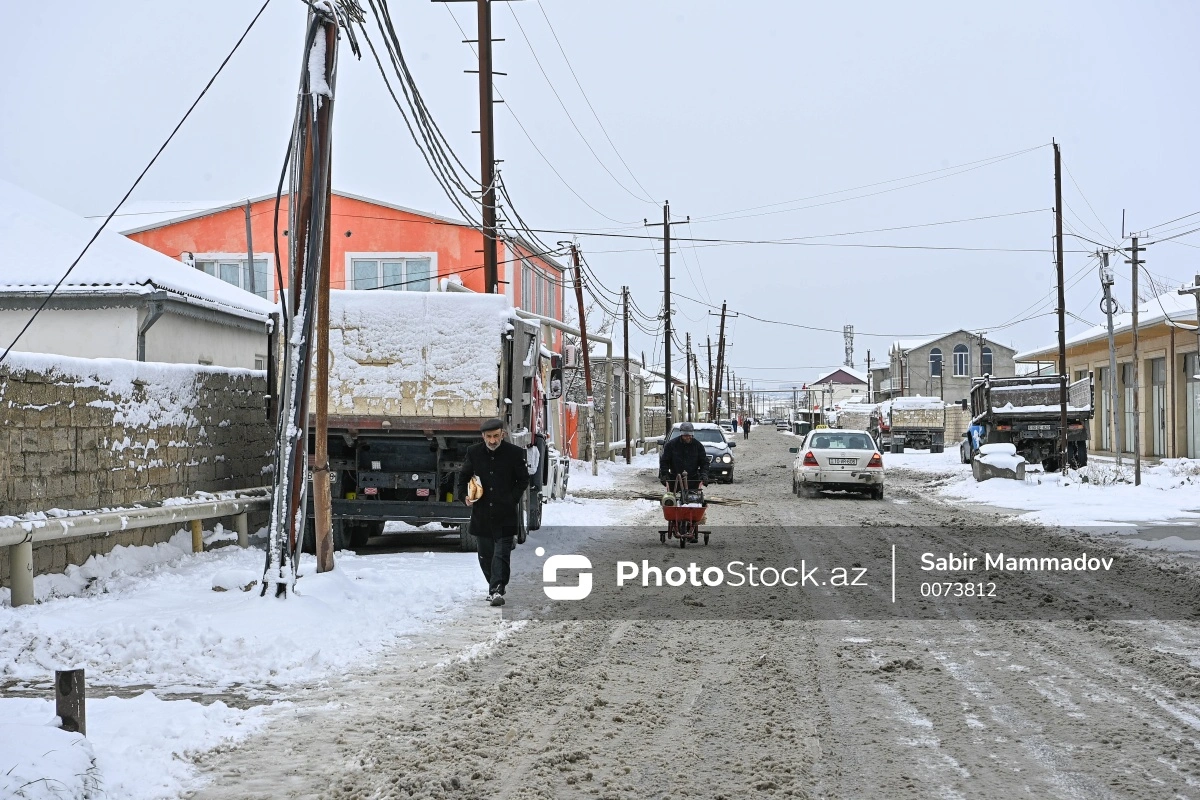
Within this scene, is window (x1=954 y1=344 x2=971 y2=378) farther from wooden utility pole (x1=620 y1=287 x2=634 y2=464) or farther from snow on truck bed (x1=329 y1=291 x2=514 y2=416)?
snow on truck bed (x1=329 y1=291 x2=514 y2=416)

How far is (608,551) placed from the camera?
1619cm

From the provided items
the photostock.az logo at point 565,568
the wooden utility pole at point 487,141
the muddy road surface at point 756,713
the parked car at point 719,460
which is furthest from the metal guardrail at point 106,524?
the parked car at point 719,460

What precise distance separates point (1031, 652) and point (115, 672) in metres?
6.44

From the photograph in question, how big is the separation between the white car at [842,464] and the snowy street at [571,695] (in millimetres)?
14180

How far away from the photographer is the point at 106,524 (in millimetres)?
11398

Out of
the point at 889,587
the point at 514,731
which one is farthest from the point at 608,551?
the point at 514,731

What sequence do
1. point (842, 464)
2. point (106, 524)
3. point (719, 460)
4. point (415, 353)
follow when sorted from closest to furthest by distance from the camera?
point (106, 524), point (415, 353), point (842, 464), point (719, 460)

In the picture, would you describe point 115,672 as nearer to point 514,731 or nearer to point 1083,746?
point 514,731

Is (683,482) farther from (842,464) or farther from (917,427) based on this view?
(917,427)

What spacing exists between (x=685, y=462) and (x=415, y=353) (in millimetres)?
4029

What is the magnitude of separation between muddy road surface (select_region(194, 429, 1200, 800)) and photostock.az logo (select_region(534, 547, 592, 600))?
1.24 meters

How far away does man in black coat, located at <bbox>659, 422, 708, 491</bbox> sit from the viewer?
663 inches

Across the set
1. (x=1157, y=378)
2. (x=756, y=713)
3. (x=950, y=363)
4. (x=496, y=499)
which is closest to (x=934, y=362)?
(x=950, y=363)

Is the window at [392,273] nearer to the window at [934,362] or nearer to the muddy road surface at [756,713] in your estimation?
the muddy road surface at [756,713]
